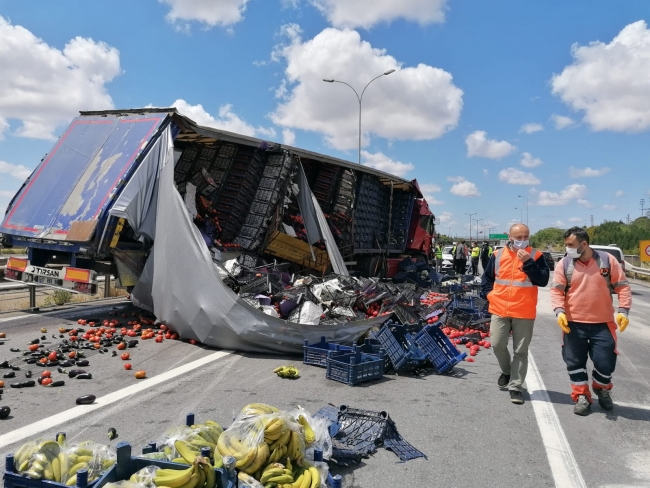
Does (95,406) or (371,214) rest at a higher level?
(371,214)

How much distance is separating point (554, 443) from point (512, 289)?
1.67m

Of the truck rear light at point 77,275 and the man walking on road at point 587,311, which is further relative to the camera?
the truck rear light at point 77,275

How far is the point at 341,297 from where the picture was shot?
31.6 ft

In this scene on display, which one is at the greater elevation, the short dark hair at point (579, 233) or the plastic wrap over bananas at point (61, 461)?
the short dark hair at point (579, 233)

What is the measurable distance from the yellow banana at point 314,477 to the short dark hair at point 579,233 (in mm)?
3714

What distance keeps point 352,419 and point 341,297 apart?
5.14 metres

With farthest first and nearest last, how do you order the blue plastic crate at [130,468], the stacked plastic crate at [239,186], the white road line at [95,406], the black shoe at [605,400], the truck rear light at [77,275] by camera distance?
the stacked plastic crate at [239,186], the truck rear light at [77,275], the black shoe at [605,400], the white road line at [95,406], the blue plastic crate at [130,468]

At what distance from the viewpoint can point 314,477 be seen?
3.18 m

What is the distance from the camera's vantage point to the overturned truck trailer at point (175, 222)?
25.3 feet

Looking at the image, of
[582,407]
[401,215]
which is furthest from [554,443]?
[401,215]

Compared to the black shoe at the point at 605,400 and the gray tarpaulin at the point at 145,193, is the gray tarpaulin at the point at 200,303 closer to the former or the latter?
the gray tarpaulin at the point at 145,193

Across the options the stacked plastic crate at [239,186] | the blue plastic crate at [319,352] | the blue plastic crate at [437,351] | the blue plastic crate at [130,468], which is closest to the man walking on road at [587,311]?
the blue plastic crate at [437,351]

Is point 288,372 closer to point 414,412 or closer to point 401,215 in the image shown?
point 414,412

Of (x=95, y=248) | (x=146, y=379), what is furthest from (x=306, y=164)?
(x=146, y=379)
